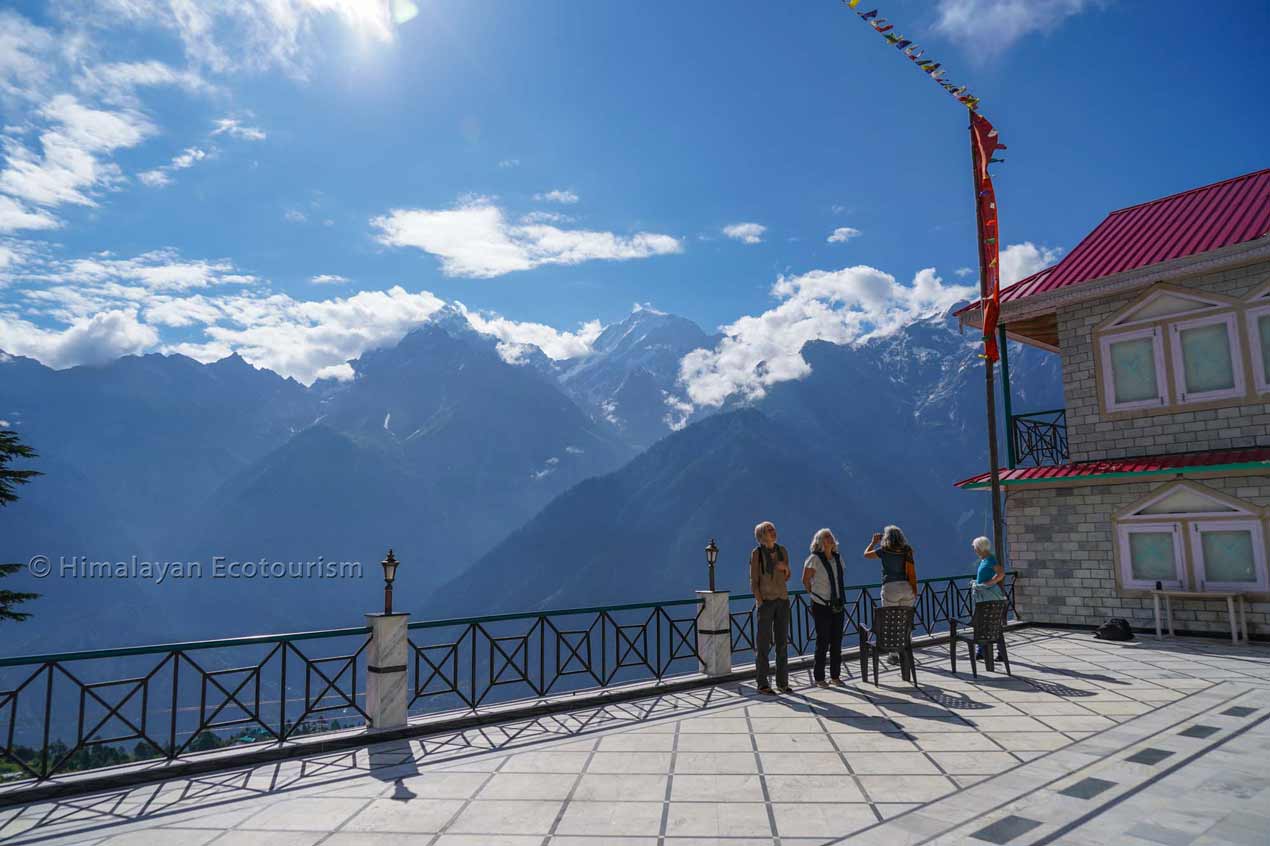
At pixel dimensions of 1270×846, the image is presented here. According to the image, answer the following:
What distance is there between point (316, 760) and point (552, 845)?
323cm

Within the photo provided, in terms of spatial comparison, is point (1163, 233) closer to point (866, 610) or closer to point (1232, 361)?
point (1232, 361)

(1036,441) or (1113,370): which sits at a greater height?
(1113,370)

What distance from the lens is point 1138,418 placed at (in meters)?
13.8

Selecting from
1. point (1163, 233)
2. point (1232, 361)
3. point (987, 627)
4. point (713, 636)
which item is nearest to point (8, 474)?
point (713, 636)

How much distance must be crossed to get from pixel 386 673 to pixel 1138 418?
13693 millimetres

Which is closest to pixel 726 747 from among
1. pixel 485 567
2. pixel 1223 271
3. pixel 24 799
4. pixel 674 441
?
pixel 24 799

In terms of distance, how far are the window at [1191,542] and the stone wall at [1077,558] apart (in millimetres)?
210

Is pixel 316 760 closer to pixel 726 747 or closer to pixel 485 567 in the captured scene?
pixel 726 747

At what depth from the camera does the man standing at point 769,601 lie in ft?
28.3

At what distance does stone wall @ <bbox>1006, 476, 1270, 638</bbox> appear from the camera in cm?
1281

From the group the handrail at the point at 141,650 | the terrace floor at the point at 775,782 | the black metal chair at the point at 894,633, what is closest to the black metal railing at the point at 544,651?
the terrace floor at the point at 775,782

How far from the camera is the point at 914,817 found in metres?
4.67

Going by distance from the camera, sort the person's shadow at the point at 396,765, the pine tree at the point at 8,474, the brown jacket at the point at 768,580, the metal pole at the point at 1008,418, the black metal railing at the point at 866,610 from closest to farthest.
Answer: the person's shadow at the point at 396,765 < the brown jacket at the point at 768,580 < the black metal railing at the point at 866,610 < the metal pole at the point at 1008,418 < the pine tree at the point at 8,474

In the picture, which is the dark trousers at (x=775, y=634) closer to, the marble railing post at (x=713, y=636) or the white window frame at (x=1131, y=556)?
the marble railing post at (x=713, y=636)
